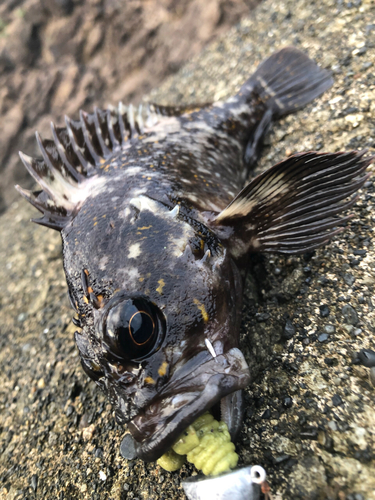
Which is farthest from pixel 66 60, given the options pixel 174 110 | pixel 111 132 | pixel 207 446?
pixel 207 446

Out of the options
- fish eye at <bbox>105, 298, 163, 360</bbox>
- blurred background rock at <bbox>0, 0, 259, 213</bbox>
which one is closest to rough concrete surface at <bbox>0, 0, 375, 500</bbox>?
fish eye at <bbox>105, 298, 163, 360</bbox>

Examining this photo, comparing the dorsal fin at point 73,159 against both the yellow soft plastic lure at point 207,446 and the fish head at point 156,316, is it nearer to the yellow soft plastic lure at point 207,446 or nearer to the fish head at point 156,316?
the fish head at point 156,316

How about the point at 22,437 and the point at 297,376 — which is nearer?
the point at 297,376

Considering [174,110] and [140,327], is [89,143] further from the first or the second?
[140,327]

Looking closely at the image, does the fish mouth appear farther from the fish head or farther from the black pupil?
the black pupil

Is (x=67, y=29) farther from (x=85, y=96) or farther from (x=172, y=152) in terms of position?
(x=172, y=152)

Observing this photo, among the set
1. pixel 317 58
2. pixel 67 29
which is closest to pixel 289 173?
pixel 317 58

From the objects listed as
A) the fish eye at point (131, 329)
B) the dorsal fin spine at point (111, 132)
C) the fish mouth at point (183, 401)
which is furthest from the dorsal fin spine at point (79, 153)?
the fish mouth at point (183, 401)

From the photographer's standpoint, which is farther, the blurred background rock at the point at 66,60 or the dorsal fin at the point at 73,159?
the blurred background rock at the point at 66,60
